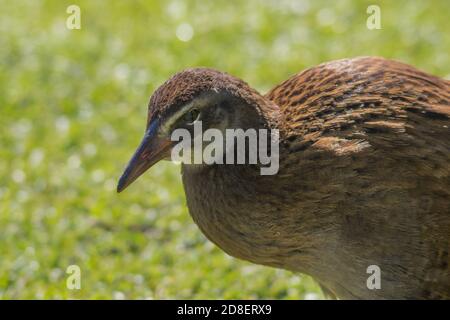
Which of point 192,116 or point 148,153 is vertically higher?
point 192,116

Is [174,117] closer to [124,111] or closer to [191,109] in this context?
[191,109]

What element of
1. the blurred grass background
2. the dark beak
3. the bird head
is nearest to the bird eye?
the bird head

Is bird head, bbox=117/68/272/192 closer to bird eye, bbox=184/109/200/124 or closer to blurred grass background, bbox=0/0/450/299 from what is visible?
bird eye, bbox=184/109/200/124

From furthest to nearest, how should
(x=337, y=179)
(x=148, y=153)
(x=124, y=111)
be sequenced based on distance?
(x=124, y=111)
(x=148, y=153)
(x=337, y=179)

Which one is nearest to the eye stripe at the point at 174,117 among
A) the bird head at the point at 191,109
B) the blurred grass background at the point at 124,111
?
the bird head at the point at 191,109

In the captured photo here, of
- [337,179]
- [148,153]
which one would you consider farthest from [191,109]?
[337,179]

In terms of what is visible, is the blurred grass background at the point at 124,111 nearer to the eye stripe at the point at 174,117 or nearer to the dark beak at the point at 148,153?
the dark beak at the point at 148,153
